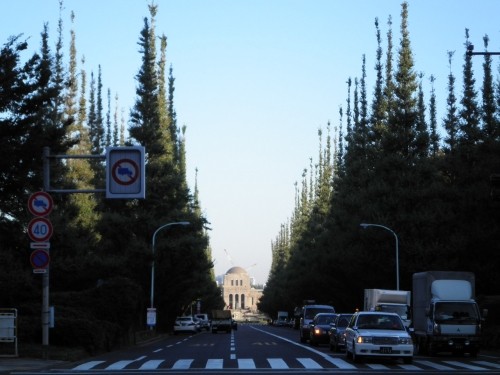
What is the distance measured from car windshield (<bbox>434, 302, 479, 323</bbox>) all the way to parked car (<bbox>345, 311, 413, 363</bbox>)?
4229 mm

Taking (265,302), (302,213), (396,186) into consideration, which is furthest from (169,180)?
(265,302)

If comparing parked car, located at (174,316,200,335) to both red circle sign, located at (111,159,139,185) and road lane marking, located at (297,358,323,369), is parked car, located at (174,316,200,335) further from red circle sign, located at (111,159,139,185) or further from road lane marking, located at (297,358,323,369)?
red circle sign, located at (111,159,139,185)

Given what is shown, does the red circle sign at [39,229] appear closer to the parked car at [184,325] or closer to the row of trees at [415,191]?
the row of trees at [415,191]

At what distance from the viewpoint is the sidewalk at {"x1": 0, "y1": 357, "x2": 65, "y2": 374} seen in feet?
72.0

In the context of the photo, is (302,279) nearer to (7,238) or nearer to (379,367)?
(7,238)

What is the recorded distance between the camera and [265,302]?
175m

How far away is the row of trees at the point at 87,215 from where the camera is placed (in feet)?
108

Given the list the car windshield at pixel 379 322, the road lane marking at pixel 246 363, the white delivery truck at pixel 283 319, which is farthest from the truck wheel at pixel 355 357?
the white delivery truck at pixel 283 319

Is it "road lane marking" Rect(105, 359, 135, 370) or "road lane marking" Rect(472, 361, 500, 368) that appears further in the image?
"road lane marking" Rect(472, 361, 500, 368)

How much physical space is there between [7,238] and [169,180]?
2317cm

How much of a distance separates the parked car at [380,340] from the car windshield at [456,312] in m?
4.23

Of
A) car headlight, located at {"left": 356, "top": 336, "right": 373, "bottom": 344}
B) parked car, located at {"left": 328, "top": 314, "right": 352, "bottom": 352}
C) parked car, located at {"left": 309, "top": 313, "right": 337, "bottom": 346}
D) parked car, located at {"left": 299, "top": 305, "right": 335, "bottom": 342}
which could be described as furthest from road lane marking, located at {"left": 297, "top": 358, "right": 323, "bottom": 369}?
parked car, located at {"left": 299, "top": 305, "right": 335, "bottom": 342}

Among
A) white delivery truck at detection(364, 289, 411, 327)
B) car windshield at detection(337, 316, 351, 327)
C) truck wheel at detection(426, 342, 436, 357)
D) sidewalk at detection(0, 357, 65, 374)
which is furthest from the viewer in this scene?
white delivery truck at detection(364, 289, 411, 327)

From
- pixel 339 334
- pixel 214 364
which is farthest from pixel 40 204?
pixel 339 334
